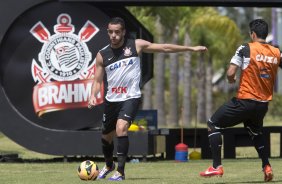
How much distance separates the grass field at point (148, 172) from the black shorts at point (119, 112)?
2.67 ft

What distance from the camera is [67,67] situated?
18.5m

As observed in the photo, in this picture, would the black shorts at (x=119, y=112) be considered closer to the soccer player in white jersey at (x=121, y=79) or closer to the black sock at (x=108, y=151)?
the soccer player in white jersey at (x=121, y=79)

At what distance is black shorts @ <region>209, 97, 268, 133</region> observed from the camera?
1212 centimetres

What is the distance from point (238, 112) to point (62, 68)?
275 inches

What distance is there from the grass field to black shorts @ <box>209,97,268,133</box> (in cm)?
78

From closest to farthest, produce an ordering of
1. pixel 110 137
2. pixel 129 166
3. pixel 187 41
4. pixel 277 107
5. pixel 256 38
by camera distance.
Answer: pixel 256 38, pixel 110 137, pixel 129 166, pixel 187 41, pixel 277 107

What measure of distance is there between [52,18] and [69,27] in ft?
1.24

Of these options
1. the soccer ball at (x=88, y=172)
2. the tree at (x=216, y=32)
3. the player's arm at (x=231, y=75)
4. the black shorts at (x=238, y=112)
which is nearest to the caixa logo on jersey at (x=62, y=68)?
the soccer ball at (x=88, y=172)

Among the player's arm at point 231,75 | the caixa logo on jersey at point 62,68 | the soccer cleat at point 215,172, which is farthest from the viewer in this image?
the caixa logo on jersey at point 62,68

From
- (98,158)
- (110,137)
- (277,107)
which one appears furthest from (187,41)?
(110,137)

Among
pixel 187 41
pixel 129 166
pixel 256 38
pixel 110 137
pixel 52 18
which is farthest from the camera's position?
pixel 187 41

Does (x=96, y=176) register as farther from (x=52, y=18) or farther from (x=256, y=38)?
(x=52, y=18)

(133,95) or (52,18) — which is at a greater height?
(52,18)

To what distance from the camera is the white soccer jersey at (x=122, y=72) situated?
12797 millimetres
